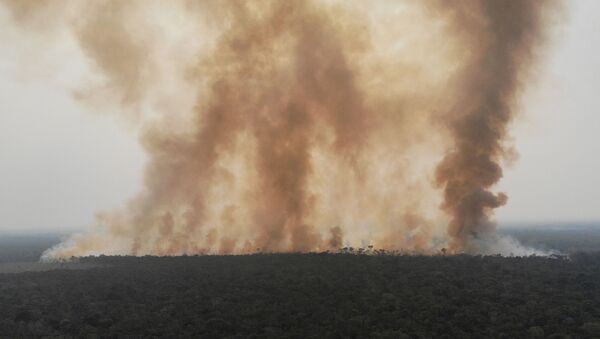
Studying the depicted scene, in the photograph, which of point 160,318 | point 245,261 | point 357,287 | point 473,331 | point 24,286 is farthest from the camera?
point 245,261

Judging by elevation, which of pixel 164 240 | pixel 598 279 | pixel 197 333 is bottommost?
pixel 197 333

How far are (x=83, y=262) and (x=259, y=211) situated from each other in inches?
1017

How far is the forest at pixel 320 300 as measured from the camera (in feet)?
106

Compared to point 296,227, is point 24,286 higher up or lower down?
lower down

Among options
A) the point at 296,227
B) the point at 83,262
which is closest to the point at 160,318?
the point at 83,262

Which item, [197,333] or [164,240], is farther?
[164,240]

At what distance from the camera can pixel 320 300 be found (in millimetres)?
38406

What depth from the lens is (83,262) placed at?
6925cm

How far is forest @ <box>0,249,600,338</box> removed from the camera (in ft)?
106

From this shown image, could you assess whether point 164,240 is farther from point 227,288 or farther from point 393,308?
point 393,308

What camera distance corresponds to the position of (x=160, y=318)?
35406 millimetres

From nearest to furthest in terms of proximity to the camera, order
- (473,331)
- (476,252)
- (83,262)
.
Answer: (473,331) → (476,252) → (83,262)

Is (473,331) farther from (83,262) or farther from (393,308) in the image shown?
(83,262)

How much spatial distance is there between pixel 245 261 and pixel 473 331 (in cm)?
3150
